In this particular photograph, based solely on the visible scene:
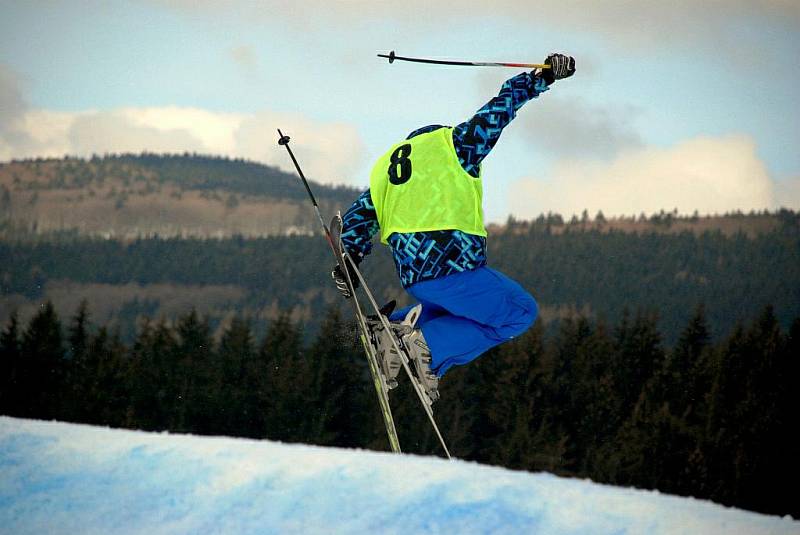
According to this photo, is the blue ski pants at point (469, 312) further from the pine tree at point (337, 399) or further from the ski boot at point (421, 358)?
the pine tree at point (337, 399)

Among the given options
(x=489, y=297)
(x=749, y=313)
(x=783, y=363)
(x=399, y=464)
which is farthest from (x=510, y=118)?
(x=749, y=313)

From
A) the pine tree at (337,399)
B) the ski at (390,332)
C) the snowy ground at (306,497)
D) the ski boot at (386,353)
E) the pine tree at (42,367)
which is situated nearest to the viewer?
the snowy ground at (306,497)

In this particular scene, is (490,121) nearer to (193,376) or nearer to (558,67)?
(558,67)

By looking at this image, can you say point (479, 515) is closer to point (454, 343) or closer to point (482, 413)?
point (454, 343)

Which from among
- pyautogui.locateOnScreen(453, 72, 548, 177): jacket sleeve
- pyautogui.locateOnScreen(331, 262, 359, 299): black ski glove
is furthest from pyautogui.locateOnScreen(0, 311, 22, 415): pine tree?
pyautogui.locateOnScreen(453, 72, 548, 177): jacket sleeve

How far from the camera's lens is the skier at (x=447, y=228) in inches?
254

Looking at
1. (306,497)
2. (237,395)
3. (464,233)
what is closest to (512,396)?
(237,395)

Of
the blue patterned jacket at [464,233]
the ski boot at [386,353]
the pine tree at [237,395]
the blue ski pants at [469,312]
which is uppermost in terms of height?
the blue patterned jacket at [464,233]

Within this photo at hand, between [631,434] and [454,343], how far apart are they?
64.6m

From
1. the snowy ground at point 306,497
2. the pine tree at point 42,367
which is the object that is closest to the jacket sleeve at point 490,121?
the snowy ground at point 306,497

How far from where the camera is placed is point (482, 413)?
73.6 m

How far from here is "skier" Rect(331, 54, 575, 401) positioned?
254 inches

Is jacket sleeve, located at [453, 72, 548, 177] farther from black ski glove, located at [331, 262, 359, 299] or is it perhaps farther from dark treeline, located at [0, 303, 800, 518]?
dark treeline, located at [0, 303, 800, 518]

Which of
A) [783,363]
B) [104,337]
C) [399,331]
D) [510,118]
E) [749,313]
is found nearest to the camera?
[510,118]
